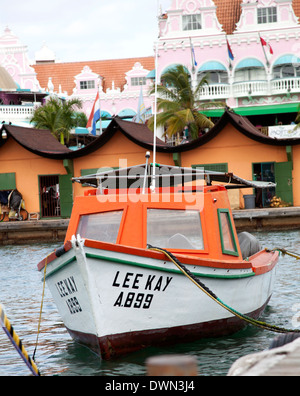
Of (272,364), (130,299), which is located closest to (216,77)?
(130,299)

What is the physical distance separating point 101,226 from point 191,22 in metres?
37.5

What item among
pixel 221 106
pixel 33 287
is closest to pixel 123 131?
pixel 221 106

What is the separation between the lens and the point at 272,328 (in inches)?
404

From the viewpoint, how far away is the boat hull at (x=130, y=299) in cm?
892

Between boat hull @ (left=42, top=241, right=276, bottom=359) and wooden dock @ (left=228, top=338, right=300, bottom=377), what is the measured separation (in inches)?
136

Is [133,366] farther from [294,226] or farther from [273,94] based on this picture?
[273,94]

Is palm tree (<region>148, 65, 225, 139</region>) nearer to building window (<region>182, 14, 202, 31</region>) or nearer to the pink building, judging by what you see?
the pink building

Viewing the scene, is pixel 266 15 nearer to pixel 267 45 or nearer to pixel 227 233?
pixel 267 45

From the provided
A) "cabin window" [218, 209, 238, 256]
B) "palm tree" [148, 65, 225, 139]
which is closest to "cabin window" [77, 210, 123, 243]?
"cabin window" [218, 209, 238, 256]

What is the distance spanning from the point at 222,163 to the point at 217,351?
2111 centimetres

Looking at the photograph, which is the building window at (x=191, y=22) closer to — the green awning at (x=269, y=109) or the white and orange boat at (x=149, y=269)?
the green awning at (x=269, y=109)

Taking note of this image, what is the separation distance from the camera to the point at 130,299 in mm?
9156

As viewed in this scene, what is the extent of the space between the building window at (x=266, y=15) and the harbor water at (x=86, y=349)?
1227 inches

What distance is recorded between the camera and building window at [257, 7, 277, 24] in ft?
149
